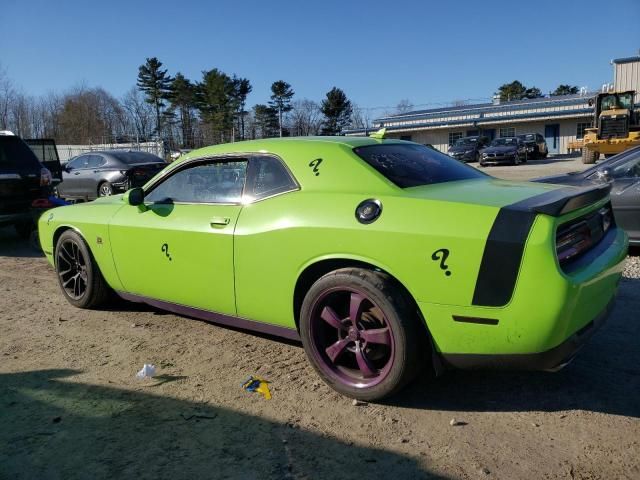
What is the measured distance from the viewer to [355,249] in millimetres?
2842

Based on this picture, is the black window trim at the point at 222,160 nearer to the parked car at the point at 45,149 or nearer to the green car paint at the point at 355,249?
the green car paint at the point at 355,249

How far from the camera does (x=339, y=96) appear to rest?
60.6 m

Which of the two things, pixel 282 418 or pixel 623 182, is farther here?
pixel 623 182

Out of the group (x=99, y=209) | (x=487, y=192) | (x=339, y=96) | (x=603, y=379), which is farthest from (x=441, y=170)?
(x=339, y=96)

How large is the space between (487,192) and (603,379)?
1363 mm

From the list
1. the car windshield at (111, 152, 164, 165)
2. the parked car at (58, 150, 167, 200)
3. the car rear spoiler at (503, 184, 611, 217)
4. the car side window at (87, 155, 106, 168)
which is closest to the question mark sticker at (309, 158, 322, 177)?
the car rear spoiler at (503, 184, 611, 217)

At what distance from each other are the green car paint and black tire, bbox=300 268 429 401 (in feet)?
0.32

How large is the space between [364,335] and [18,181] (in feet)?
23.4

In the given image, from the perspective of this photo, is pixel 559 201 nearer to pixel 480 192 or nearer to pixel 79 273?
pixel 480 192

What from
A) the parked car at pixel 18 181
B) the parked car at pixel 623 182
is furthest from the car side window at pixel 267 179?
the parked car at pixel 18 181

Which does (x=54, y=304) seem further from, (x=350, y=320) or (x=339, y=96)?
(x=339, y=96)

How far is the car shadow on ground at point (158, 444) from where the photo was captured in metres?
2.40

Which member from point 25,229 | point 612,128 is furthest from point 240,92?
point 25,229

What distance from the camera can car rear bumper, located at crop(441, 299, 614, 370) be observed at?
251 centimetres
